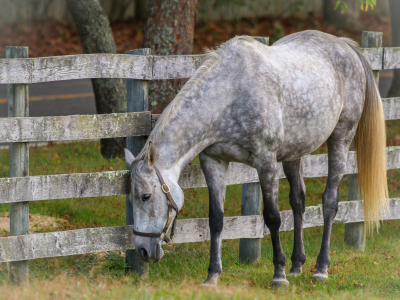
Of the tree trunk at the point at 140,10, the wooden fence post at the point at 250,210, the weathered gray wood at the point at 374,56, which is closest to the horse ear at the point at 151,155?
the wooden fence post at the point at 250,210

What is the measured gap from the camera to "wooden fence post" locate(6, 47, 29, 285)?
425 cm

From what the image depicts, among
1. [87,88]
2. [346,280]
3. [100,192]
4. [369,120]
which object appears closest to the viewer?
[100,192]

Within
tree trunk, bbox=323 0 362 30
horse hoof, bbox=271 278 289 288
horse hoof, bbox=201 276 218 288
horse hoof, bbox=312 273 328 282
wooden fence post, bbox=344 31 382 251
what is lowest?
horse hoof, bbox=312 273 328 282

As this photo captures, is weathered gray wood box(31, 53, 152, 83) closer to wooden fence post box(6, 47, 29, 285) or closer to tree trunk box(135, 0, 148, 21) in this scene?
wooden fence post box(6, 47, 29, 285)

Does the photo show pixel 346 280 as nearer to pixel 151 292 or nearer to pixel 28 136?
pixel 151 292

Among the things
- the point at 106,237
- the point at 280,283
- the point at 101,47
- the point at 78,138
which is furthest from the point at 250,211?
the point at 101,47

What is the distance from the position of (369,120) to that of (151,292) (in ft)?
9.85

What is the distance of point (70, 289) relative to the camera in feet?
10.9

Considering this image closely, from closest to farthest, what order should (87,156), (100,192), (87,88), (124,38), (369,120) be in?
1. (100,192)
2. (369,120)
3. (87,156)
4. (87,88)
5. (124,38)

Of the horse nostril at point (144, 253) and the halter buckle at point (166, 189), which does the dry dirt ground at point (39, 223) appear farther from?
the halter buckle at point (166, 189)

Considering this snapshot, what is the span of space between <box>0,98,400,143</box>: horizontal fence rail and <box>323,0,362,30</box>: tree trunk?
54.7ft

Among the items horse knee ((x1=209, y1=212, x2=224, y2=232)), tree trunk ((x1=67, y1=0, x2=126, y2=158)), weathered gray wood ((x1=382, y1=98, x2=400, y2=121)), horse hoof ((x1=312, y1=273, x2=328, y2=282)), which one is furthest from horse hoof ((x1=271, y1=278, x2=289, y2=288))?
tree trunk ((x1=67, y1=0, x2=126, y2=158))

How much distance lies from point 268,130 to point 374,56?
6.96ft

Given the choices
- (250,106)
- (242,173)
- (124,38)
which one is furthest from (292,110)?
(124,38)
